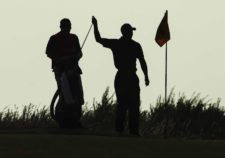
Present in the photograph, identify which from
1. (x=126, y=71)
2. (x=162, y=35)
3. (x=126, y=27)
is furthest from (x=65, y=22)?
(x=162, y=35)

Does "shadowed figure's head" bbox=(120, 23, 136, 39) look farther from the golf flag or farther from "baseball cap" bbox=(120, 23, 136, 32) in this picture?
the golf flag

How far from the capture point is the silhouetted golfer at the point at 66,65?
2142 centimetres

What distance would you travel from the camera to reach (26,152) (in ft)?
55.6

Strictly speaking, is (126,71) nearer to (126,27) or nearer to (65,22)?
(126,27)

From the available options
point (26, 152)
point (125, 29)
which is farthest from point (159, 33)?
point (26, 152)

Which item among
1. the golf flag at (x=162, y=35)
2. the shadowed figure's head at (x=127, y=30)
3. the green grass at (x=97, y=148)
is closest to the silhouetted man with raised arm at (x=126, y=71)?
the shadowed figure's head at (x=127, y=30)

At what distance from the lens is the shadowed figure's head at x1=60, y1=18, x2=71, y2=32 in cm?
2136

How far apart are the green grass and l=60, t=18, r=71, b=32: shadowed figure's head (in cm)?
299

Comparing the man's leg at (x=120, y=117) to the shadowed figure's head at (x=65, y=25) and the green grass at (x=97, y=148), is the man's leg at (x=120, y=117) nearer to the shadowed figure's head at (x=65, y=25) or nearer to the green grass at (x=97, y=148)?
the shadowed figure's head at (x=65, y=25)

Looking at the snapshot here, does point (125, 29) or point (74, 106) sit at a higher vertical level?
point (125, 29)

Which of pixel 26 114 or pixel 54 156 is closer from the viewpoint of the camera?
pixel 54 156

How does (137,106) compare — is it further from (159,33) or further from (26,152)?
(26,152)

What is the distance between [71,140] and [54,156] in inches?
76.3

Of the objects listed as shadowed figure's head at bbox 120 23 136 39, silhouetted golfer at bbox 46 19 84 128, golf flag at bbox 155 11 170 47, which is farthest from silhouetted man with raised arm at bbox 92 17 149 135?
golf flag at bbox 155 11 170 47
